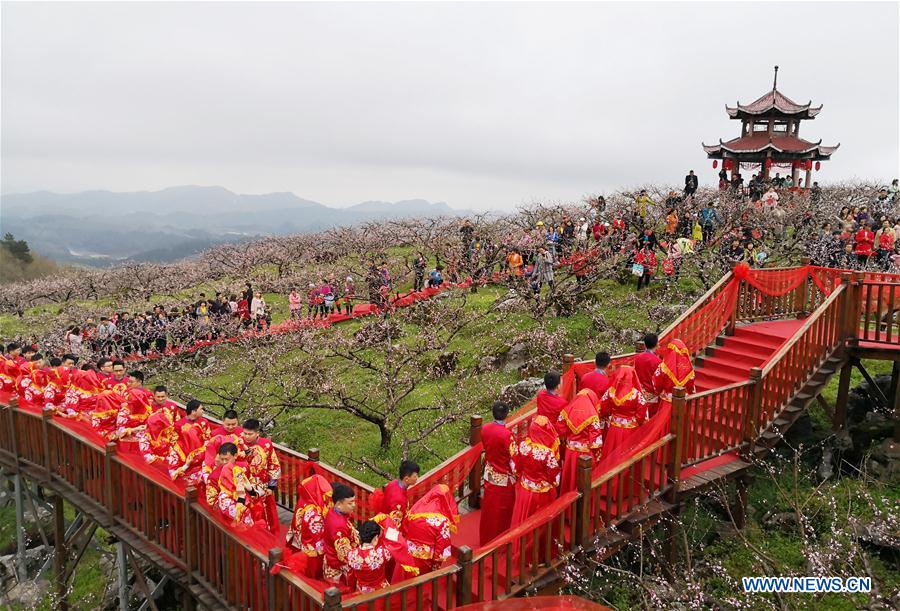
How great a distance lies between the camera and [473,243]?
2697 centimetres

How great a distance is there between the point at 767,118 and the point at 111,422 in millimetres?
34702

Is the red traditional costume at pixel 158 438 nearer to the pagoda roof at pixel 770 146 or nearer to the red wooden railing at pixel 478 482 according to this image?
the red wooden railing at pixel 478 482

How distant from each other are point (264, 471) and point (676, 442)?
5123 mm

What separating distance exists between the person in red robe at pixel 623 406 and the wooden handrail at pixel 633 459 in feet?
1.51

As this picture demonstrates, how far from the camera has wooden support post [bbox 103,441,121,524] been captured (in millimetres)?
7953

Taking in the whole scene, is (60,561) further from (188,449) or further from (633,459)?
(633,459)

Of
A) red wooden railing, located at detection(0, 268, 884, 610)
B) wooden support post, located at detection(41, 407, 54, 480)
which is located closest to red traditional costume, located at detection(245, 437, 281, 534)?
red wooden railing, located at detection(0, 268, 884, 610)

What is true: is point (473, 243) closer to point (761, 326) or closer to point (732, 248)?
point (732, 248)

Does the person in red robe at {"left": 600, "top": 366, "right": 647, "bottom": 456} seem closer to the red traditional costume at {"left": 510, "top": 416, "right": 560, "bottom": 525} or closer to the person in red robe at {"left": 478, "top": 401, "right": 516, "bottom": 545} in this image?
the red traditional costume at {"left": 510, "top": 416, "right": 560, "bottom": 525}

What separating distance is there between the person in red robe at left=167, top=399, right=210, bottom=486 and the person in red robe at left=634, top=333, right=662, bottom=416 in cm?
595

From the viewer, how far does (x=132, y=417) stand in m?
9.30

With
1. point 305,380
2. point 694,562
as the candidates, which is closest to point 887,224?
point 694,562

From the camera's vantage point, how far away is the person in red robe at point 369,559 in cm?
553

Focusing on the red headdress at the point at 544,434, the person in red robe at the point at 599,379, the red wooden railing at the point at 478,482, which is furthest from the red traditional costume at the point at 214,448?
the person in red robe at the point at 599,379
